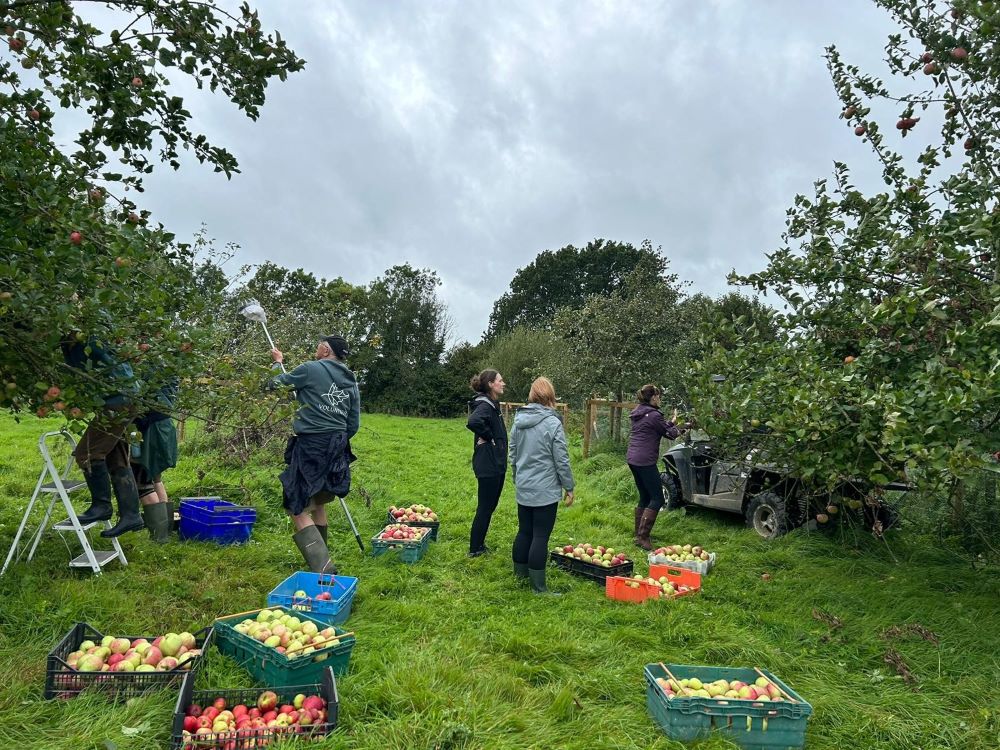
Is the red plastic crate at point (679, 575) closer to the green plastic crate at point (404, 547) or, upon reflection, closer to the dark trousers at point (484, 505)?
the dark trousers at point (484, 505)

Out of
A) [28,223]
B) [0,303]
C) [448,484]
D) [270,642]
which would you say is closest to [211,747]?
[270,642]

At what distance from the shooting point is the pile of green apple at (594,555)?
6090 millimetres

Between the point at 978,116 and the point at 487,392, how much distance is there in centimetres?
451

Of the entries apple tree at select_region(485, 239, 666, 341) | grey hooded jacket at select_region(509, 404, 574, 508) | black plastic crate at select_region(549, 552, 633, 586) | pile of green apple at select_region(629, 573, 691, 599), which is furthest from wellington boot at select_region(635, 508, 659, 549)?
apple tree at select_region(485, 239, 666, 341)

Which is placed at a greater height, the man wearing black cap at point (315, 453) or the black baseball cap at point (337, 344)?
the black baseball cap at point (337, 344)

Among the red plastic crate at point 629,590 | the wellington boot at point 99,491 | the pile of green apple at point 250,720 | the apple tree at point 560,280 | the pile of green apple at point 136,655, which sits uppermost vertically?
the apple tree at point 560,280

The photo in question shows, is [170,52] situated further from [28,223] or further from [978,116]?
[978,116]

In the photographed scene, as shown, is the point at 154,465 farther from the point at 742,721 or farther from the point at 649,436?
the point at 742,721

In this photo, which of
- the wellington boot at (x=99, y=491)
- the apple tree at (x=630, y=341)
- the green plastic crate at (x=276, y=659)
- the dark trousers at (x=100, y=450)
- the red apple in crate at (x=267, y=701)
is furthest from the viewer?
the apple tree at (x=630, y=341)

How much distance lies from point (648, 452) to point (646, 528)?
2.79 feet

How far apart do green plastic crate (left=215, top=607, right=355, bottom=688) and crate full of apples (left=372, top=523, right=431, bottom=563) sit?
96.3 inches

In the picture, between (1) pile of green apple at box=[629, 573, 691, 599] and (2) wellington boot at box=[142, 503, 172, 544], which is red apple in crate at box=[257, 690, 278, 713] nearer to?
(1) pile of green apple at box=[629, 573, 691, 599]

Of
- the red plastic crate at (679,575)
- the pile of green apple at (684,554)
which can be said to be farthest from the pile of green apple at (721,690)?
the pile of green apple at (684,554)

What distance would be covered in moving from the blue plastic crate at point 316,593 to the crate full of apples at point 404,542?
1.29m
